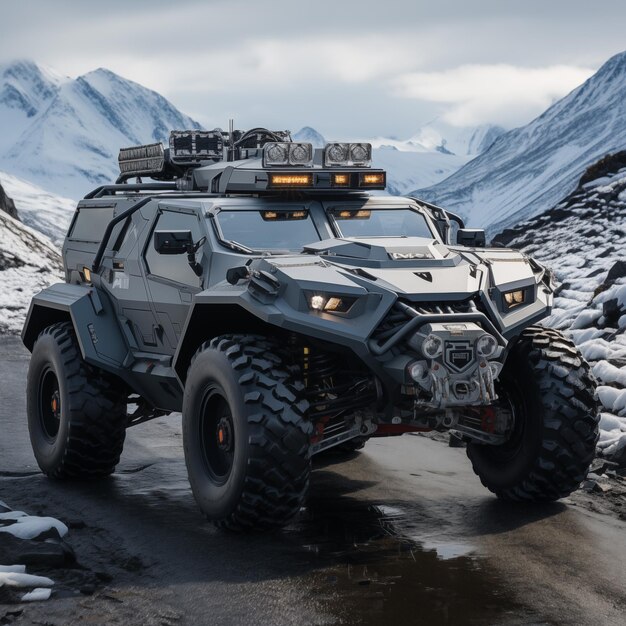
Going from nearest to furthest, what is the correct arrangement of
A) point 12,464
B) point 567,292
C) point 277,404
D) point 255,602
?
point 255,602 < point 277,404 < point 12,464 < point 567,292

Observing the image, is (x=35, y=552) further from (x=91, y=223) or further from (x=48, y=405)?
(x=91, y=223)

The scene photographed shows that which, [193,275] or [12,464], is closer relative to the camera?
[193,275]

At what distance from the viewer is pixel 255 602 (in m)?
5.36

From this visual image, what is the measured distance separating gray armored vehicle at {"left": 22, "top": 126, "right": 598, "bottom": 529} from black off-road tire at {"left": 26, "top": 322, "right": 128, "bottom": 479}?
0.05 ft

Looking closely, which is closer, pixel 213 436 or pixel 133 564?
pixel 133 564

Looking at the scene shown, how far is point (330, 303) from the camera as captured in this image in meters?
6.30

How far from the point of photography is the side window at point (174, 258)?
7398mm

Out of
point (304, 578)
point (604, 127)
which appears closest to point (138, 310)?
point (304, 578)

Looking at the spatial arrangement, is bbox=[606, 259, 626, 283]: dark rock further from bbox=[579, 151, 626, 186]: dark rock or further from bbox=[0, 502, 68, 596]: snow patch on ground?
bbox=[579, 151, 626, 186]: dark rock

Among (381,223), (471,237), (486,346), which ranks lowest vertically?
(486,346)

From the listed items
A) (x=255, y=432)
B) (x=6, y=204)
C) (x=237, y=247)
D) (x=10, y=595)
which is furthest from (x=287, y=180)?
(x=6, y=204)

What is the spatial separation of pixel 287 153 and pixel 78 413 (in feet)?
7.60

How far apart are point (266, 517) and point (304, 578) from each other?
25.7 inches

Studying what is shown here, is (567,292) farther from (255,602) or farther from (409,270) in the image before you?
(255,602)
